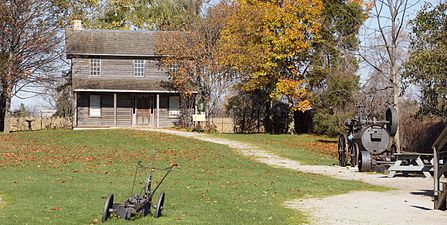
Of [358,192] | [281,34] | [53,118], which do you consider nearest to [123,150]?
[358,192]

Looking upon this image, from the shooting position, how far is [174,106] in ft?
162

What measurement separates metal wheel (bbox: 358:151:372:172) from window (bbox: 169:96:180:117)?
2721 cm

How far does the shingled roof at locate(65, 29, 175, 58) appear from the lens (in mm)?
47691

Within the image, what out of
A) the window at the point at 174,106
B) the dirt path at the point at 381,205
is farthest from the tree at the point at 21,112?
the dirt path at the point at 381,205

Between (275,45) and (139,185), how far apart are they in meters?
26.5

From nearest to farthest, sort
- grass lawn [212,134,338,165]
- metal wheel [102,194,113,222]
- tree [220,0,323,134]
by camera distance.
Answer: metal wheel [102,194,113,222], grass lawn [212,134,338,165], tree [220,0,323,134]

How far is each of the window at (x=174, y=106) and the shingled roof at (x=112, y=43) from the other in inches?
146

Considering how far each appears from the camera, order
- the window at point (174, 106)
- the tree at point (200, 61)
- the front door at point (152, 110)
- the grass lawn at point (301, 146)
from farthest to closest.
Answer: the window at point (174, 106) → the front door at point (152, 110) → the tree at point (200, 61) → the grass lawn at point (301, 146)

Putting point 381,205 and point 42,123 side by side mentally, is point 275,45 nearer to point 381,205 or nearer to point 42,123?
point 42,123

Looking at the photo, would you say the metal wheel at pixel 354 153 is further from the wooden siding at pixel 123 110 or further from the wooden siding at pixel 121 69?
the wooden siding at pixel 123 110

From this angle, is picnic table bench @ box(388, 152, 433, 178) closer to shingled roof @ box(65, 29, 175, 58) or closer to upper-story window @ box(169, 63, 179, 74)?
upper-story window @ box(169, 63, 179, 74)

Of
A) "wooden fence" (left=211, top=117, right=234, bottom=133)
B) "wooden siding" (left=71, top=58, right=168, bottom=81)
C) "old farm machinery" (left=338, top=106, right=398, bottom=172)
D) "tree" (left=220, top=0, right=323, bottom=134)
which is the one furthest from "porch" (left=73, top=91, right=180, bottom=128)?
→ "old farm machinery" (left=338, top=106, right=398, bottom=172)

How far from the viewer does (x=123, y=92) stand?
4747 centimetres

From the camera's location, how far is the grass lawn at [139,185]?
12.2 m
